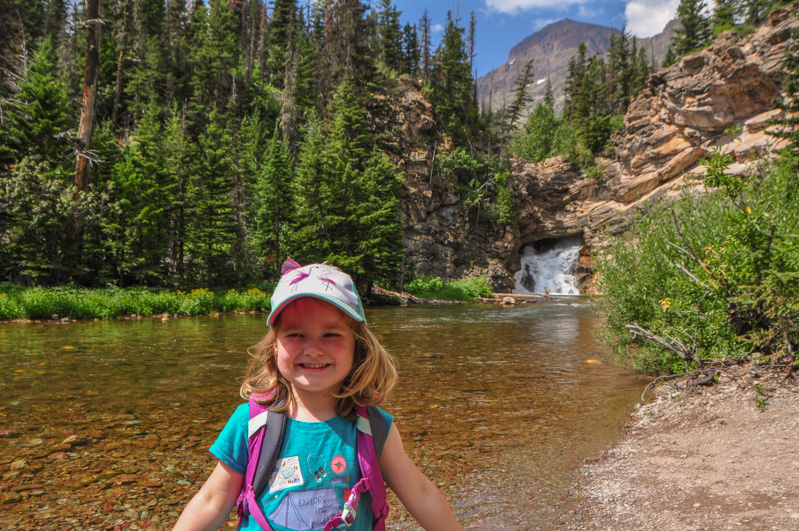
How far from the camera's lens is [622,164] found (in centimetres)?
4806

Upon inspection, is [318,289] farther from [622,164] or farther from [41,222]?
[622,164]

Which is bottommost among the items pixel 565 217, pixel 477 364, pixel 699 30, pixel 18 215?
pixel 477 364

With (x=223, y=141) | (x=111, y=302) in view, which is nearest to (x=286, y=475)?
(x=111, y=302)

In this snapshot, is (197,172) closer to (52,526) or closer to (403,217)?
(403,217)

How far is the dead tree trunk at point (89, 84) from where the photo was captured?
16.8 m

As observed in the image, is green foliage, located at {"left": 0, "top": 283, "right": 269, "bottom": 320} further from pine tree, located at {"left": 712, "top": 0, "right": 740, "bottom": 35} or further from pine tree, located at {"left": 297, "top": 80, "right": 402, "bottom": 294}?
pine tree, located at {"left": 712, "top": 0, "right": 740, "bottom": 35}

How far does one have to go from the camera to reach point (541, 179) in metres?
54.0

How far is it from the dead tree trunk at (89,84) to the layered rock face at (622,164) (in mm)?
23841

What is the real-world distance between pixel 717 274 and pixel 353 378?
21.4 ft

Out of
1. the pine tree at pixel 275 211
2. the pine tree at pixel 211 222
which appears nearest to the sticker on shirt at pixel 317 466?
the pine tree at pixel 211 222

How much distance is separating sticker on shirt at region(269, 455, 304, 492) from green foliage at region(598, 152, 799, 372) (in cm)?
596

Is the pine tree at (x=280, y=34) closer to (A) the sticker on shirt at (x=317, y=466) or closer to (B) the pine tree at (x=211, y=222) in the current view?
(B) the pine tree at (x=211, y=222)

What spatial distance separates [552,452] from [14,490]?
536 centimetres

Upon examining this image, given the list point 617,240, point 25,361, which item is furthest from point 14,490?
point 617,240
